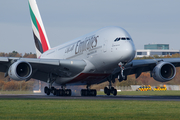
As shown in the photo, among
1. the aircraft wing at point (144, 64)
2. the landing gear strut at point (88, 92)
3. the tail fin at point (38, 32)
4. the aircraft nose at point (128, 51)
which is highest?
the tail fin at point (38, 32)

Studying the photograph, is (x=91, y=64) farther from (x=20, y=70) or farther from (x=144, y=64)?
(x=20, y=70)

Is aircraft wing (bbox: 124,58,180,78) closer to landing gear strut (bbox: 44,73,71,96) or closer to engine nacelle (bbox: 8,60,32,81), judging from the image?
landing gear strut (bbox: 44,73,71,96)

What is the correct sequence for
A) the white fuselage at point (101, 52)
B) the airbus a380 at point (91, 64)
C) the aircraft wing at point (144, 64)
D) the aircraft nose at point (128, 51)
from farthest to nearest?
the aircraft wing at point (144, 64), the airbus a380 at point (91, 64), the white fuselage at point (101, 52), the aircraft nose at point (128, 51)

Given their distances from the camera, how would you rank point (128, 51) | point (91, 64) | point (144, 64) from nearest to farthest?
point (128, 51) → point (91, 64) → point (144, 64)

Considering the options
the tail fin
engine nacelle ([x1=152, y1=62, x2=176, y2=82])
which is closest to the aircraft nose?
engine nacelle ([x1=152, y1=62, x2=176, y2=82])

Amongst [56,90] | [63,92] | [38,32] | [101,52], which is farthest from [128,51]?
[38,32]

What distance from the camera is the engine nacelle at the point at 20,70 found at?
2906 cm

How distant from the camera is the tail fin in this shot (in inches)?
1809

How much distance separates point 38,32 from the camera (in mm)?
46688

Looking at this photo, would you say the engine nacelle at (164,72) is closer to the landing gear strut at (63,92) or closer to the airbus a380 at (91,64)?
the airbus a380 at (91,64)

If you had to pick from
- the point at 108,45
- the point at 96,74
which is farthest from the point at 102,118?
the point at 96,74

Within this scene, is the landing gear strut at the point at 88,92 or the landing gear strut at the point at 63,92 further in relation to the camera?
the landing gear strut at the point at 88,92

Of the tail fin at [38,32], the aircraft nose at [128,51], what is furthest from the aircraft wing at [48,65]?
the tail fin at [38,32]

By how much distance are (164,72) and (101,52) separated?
7.29 metres
